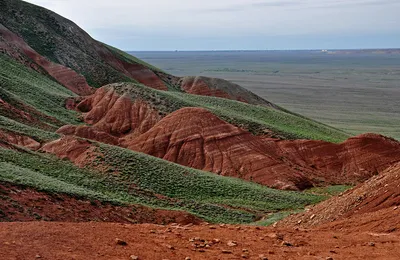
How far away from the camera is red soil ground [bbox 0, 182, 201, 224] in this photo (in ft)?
63.1

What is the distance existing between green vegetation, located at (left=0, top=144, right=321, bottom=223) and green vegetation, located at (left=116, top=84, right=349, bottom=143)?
12.6m

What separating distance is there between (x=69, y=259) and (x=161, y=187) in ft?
62.1

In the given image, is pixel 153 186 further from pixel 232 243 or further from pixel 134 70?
pixel 134 70

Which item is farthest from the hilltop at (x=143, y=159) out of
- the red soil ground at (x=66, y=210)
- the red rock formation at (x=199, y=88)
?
the red rock formation at (x=199, y=88)

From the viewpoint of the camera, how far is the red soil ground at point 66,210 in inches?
757

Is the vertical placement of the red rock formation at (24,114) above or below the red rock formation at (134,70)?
below

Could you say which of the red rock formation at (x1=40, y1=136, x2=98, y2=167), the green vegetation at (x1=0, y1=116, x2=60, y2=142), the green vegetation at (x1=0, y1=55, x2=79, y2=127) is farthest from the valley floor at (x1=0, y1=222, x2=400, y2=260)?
the green vegetation at (x1=0, y1=55, x2=79, y2=127)

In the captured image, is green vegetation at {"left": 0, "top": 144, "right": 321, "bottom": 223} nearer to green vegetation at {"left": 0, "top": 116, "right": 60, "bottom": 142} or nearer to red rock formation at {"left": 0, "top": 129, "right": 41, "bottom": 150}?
red rock formation at {"left": 0, "top": 129, "right": 41, "bottom": 150}

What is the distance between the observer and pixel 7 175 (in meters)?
22.3

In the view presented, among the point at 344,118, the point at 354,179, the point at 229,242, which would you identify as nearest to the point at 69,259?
the point at 229,242

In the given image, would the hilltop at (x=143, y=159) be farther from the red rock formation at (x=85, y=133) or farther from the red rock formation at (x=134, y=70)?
the red rock formation at (x=134, y=70)

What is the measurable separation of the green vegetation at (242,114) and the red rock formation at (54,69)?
1496 cm

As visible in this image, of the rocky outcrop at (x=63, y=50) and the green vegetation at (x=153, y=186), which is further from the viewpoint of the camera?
the rocky outcrop at (x=63, y=50)

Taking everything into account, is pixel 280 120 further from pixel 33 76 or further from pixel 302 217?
pixel 302 217
